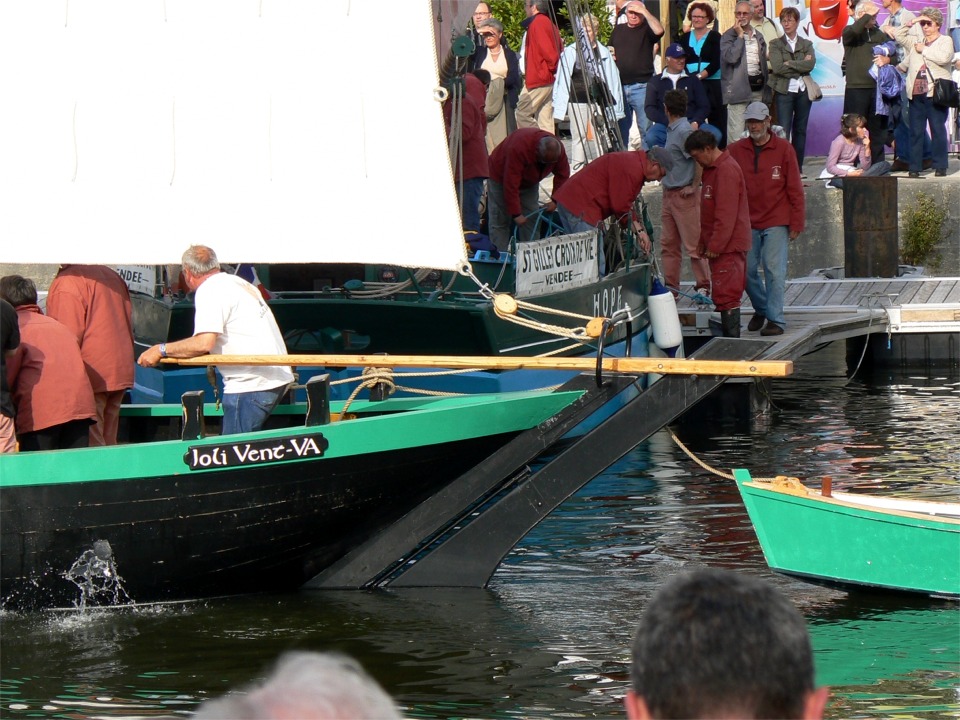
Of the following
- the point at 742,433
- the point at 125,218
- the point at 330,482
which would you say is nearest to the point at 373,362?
the point at 330,482

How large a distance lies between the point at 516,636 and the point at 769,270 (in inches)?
259

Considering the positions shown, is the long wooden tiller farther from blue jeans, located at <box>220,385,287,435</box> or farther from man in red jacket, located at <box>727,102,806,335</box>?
man in red jacket, located at <box>727,102,806,335</box>

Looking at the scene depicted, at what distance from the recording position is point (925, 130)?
16891mm

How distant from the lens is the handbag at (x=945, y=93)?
16.1m

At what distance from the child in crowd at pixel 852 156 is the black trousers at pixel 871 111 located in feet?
0.87

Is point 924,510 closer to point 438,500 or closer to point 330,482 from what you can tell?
point 438,500

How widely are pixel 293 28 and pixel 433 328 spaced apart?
3116 millimetres

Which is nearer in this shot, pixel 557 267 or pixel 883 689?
pixel 883 689

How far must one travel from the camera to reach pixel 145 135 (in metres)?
7.41

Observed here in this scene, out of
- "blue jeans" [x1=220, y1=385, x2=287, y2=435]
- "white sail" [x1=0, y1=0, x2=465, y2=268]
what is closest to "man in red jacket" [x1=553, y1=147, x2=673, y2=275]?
"white sail" [x1=0, y1=0, x2=465, y2=268]

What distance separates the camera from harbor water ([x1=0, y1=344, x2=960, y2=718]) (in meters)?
5.72

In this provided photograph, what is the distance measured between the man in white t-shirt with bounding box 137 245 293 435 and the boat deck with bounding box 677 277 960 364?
19.8 ft

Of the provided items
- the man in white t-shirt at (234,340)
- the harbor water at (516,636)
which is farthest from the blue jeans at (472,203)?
the man in white t-shirt at (234,340)

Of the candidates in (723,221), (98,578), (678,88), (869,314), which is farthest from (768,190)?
(98,578)
